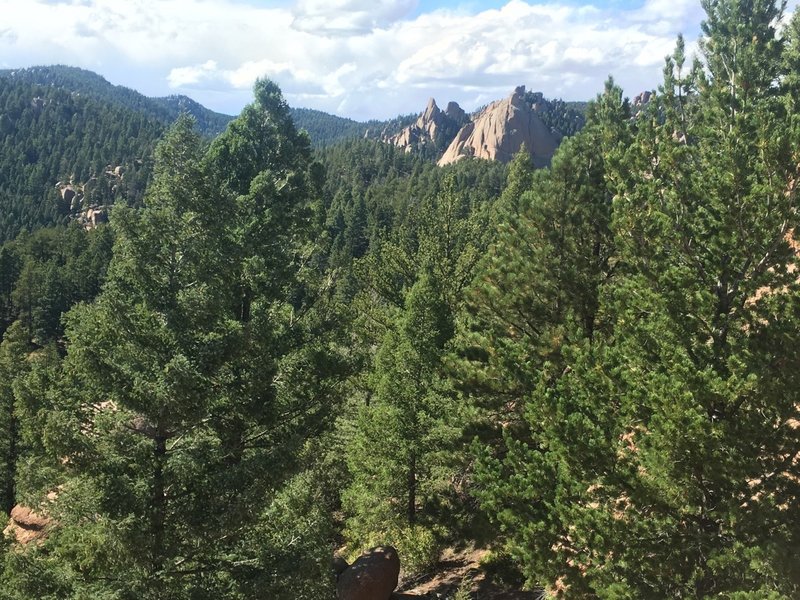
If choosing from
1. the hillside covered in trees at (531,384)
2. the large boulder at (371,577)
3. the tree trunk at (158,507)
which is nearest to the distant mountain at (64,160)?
the large boulder at (371,577)

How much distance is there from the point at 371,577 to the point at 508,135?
152 metres

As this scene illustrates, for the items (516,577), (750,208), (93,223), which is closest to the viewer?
(750,208)

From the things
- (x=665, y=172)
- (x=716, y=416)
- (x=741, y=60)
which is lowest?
(x=716, y=416)

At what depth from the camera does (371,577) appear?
47.1ft

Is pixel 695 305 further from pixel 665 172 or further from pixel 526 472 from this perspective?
pixel 526 472

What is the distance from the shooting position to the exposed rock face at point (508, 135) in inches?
6078

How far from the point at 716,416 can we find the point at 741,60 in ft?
37.2

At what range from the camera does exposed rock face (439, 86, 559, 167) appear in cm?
15438

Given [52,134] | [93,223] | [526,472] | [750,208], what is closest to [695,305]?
[750,208]

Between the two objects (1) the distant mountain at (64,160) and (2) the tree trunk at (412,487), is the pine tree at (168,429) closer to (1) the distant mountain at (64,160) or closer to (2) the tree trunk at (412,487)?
(2) the tree trunk at (412,487)

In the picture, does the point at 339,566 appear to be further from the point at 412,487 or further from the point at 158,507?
the point at 158,507

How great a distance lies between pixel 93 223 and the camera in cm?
12456

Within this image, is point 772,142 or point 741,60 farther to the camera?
point 741,60

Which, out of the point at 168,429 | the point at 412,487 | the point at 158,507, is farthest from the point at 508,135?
the point at 158,507
